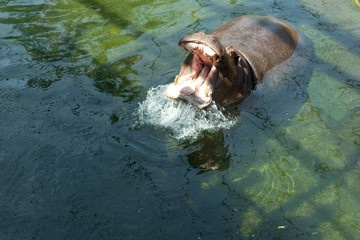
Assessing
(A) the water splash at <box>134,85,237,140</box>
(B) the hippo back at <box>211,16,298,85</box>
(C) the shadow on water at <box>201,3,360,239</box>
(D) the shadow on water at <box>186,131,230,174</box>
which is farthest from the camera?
(B) the hippo back at <box>211,16,298,85</box>

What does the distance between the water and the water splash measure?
0.06ft

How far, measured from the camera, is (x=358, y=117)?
605 cm

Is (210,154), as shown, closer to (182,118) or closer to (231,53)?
(182,118)

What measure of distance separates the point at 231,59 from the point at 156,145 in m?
1.64

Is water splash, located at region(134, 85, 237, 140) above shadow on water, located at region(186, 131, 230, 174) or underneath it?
above

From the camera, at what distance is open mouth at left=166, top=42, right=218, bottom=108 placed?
5.43 metres

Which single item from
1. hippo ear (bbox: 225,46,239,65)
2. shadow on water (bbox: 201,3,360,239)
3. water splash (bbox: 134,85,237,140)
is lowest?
shadow on water (bbox: 201,3,360,239)

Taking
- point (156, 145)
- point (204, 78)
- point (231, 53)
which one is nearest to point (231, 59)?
point (231, 53)

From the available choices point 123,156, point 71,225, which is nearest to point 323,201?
point 123,156

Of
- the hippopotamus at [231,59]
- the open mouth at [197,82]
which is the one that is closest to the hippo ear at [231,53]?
the hippopotamus at [231,59]

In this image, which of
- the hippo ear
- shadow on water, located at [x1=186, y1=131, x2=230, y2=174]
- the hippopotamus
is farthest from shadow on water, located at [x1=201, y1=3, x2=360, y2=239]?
the hippo ear

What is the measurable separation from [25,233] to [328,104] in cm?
483

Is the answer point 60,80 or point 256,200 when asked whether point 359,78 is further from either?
point 60,80

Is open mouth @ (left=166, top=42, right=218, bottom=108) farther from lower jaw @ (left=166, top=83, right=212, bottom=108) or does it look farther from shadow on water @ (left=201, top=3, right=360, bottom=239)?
shadow on water @ (left=201, top=3, right=360, bottom=239)
